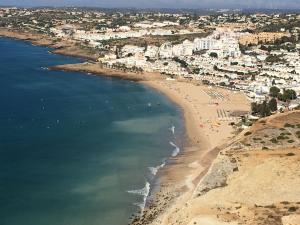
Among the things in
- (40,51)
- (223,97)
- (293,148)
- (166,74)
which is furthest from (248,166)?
(40,51)

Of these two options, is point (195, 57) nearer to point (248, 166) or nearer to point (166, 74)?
point (166, 74)

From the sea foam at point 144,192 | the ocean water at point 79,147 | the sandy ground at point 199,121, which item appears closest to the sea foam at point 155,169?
the ocean water at point 79,147

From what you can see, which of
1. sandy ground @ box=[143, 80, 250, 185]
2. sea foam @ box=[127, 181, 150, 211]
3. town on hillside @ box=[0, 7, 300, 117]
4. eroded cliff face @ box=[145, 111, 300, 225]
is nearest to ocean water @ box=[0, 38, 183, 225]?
sea foam @ box=[127, 181, 150, 211]

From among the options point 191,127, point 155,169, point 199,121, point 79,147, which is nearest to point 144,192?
point 155,169

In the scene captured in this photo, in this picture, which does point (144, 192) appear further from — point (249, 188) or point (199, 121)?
point (199, 121)

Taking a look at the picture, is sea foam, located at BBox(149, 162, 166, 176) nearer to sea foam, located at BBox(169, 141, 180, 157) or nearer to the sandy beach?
the sandy beach

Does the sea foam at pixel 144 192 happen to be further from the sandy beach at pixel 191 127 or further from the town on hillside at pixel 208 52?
the town on hillside at pixel 208 52

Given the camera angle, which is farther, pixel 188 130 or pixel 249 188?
pixel 188 130
